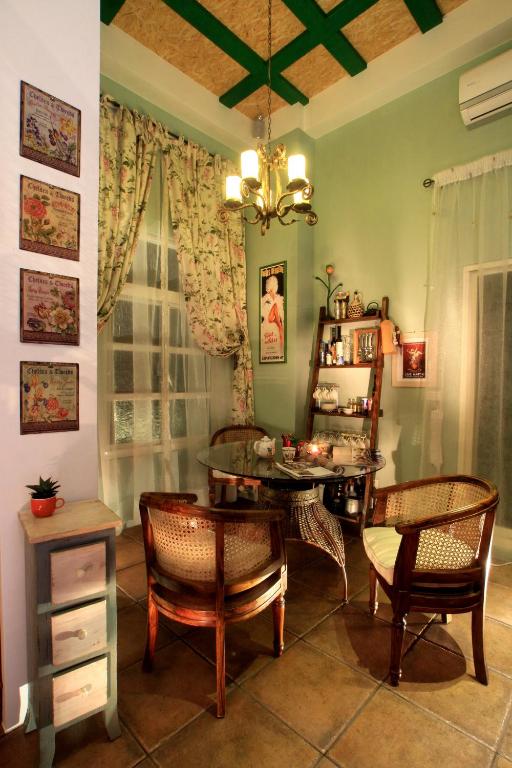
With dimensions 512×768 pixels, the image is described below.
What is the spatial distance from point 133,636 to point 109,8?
4061 mm

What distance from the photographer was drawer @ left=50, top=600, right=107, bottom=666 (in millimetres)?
1298

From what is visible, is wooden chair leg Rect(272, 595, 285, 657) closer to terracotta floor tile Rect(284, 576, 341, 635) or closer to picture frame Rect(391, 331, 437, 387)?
terracotta floor tile Rect(284, 576, 341, 635)

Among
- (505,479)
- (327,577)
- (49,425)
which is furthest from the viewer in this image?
(505,479)

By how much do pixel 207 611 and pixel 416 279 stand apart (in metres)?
2.95

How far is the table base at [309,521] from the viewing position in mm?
2436

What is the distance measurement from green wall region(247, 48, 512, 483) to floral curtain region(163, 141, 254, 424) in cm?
27

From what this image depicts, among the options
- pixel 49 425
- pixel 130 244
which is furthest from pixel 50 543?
pixel 130 244

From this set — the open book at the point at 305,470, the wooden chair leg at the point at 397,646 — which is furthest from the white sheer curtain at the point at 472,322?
the wooden chair leg at the point at 397,646

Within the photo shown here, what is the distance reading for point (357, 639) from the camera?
2.00 m

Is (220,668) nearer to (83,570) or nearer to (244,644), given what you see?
(244,644)

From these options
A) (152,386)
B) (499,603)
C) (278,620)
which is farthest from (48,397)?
(499,603)

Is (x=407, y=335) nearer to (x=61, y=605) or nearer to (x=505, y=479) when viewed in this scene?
(x=505, y=479)

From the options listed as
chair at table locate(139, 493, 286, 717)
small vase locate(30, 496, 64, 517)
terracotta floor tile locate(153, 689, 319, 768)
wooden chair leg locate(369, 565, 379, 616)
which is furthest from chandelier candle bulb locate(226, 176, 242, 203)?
terracotta floor tile locate(153, 689, 319, 768)

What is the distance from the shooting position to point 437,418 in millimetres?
3102
